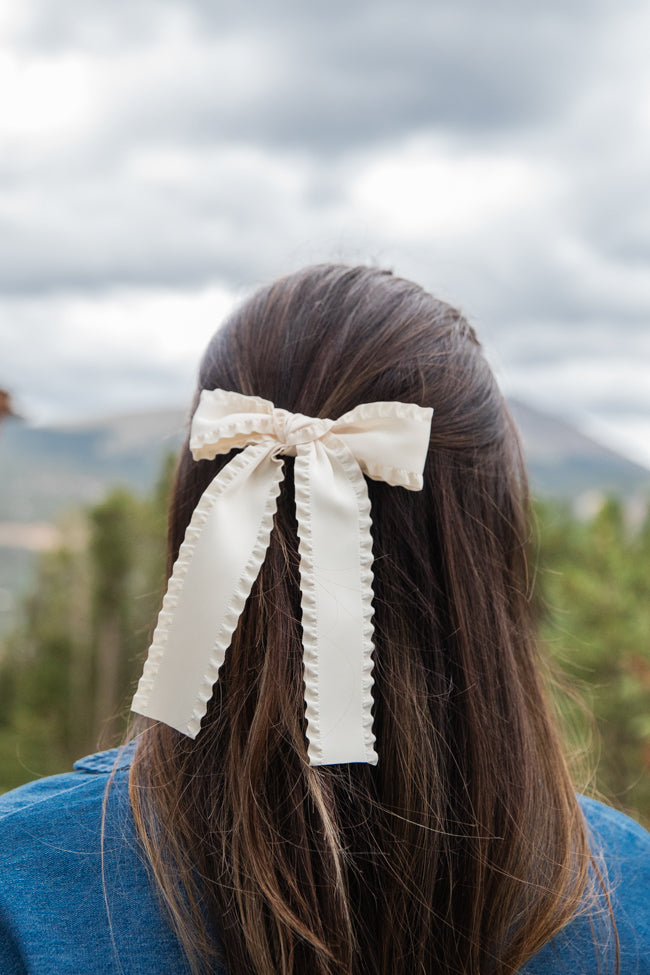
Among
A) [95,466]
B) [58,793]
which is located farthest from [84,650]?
[95,466]

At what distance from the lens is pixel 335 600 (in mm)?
890

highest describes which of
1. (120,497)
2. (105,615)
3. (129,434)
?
(129,434)

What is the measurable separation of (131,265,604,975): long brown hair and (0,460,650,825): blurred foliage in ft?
26.2

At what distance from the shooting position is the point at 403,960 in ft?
2.94

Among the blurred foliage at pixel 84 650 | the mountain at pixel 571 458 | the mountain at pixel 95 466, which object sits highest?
the mountain at pixel 571 458

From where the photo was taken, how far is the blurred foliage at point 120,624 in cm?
1134

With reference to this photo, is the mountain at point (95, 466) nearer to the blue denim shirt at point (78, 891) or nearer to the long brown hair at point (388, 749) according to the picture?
the long brown hair at point (388, 749)

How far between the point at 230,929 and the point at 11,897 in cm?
22

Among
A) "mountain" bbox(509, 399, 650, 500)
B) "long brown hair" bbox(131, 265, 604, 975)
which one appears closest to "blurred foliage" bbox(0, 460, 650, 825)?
"long brown hair" bbox(131, 265, 604, 975)

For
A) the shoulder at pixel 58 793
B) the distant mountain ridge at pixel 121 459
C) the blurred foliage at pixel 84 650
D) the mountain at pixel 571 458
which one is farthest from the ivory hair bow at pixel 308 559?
the mountain at pixel 571 458

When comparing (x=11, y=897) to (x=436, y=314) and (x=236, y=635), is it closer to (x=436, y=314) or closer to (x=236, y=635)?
(x=236, y=635)

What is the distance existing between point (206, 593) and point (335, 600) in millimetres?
138

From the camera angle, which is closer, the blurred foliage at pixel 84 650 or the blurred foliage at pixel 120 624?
the blurred foliage at pixel 120 624

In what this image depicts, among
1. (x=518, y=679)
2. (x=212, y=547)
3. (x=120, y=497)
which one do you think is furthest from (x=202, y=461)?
(x=120, y=497)
